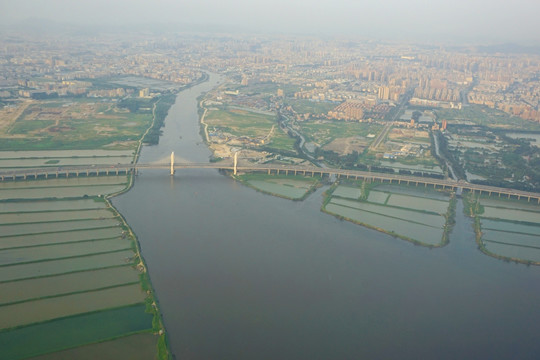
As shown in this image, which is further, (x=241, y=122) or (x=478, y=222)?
(x=241, y=122)

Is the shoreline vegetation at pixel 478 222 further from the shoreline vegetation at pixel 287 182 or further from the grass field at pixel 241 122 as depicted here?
the grass field at pixel 241 122

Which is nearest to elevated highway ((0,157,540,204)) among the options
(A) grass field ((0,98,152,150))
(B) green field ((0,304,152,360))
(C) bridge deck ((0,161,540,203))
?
(C) bridge deck ((0,161,540,203))

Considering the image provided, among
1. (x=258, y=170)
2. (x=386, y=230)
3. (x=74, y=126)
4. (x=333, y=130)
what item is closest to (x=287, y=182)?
(x=258, y=170)

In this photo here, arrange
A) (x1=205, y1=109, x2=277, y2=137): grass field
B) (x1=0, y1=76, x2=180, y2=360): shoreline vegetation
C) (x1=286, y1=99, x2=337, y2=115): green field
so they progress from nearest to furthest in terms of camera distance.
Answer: (x1=0, y1=76, x2=180, y2=360): shoreline vegetation < (x1=205, y1=109, x2=277, y2=137): grass field < (x1=286, y1=99, x2=337, y2=115): green field

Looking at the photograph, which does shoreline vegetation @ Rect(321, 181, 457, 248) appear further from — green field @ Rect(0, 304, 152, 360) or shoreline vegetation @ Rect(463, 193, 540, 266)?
A: green field @ Rect(0, 304, 152, 360)

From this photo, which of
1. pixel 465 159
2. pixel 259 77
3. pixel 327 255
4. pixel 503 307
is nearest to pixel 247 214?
pixel 327 255

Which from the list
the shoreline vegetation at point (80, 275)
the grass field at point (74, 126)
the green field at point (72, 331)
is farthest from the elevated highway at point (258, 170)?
the green field at point (72, 331)

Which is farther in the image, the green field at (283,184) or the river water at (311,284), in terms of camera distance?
the green field at (283,184)

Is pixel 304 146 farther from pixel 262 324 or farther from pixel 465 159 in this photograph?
pixel 262 324

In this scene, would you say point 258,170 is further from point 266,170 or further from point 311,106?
point 311,106

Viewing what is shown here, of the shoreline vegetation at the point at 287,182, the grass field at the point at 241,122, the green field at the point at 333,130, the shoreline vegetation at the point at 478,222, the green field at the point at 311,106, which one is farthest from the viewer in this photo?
the green field at the point at 311,106

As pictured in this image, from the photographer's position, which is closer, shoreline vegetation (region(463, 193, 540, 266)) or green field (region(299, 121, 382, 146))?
shoreline vegetation (region(463, 193, 540, 266))
